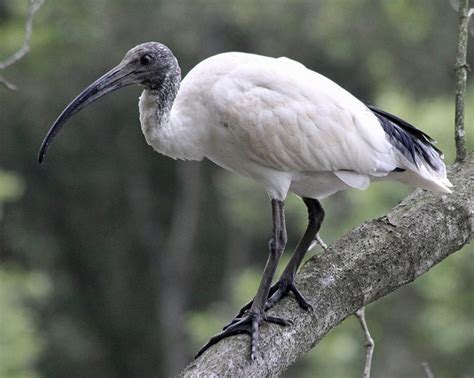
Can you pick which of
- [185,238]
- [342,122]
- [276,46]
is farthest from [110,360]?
[342,122]

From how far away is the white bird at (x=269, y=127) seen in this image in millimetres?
5387

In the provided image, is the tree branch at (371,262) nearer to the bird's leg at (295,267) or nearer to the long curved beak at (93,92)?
the bird's leg at (295,267)

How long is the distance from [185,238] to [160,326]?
68.7 inches

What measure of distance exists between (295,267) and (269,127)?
67cm

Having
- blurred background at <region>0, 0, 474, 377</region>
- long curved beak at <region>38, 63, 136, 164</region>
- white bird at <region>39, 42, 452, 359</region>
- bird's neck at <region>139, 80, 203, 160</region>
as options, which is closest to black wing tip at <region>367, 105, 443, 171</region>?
white bird at <region>39, 42, 452, 359</region>

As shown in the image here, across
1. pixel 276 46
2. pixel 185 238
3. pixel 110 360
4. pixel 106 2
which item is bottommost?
pixel 110 360

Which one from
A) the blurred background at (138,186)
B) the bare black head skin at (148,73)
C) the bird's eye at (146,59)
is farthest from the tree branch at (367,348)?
the blurred background at (138,186)

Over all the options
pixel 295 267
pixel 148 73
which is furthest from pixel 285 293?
pixel 148 73

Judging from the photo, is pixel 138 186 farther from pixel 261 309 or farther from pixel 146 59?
pixel 261 309

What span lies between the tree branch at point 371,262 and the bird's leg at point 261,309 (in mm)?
46

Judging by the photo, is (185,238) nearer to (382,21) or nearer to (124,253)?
(124,253)

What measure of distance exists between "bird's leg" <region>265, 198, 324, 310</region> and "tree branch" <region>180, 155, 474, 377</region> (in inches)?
2.9

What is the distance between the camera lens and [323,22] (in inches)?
727

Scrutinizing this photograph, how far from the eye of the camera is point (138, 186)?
23.2 m
